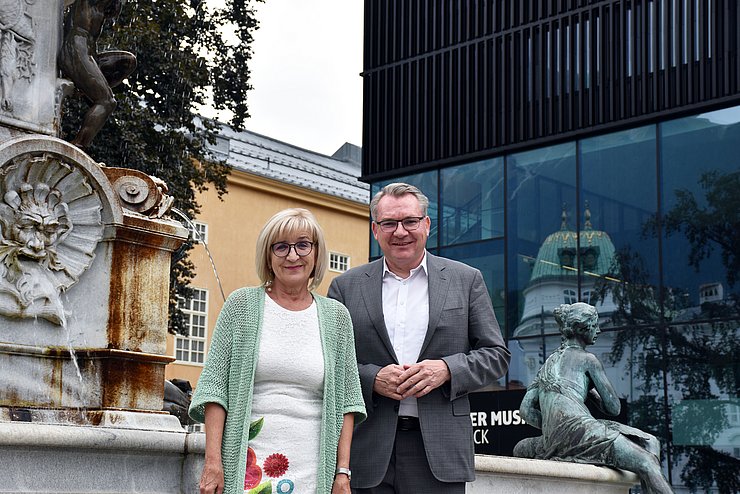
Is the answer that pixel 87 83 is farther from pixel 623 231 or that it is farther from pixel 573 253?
pixel 573 253

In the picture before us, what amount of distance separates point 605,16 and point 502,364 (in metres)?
21.2

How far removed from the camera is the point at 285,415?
3.93m

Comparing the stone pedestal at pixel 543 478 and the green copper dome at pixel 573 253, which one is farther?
the green copper dome at pixel 573 253

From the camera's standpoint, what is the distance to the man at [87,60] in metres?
7.95

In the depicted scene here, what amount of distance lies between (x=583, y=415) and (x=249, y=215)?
99.7 ft

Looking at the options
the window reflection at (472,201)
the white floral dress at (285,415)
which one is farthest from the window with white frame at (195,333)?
the white floral dress at (285,415)

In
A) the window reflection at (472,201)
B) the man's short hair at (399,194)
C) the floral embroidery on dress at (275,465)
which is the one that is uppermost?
the window reflection at (472,201)

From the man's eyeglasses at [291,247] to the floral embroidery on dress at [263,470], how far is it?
22.3 inches

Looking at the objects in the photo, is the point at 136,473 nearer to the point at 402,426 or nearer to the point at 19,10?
the point at 402,426

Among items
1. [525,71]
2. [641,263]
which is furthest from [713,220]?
[525,71]

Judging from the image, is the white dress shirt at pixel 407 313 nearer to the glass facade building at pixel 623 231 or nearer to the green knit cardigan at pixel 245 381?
the green knit cardigan at pixel 245 381

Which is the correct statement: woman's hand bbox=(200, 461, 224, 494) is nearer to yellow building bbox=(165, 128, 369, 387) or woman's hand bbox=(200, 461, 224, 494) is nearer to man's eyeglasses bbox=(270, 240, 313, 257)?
man's eyeglasses bbox=(270, 240, 313, 257)

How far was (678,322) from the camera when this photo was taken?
72.7ft

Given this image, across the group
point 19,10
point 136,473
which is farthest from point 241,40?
point 136,473
